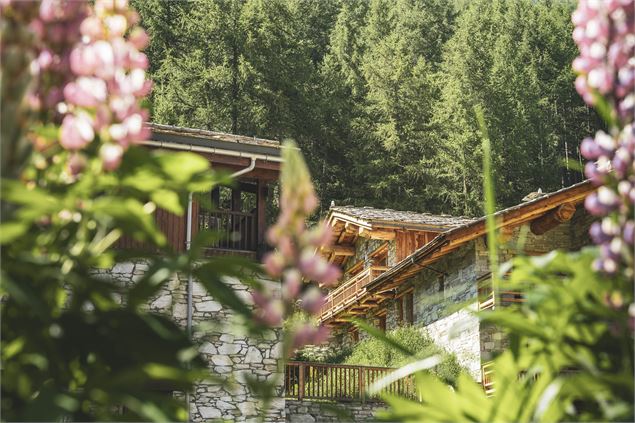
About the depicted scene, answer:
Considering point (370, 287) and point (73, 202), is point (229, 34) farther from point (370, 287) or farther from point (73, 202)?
point (73, 202)

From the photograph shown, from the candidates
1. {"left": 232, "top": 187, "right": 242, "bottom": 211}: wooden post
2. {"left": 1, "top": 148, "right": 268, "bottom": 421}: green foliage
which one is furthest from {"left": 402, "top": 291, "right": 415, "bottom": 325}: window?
{"left": 1, "top": 148, "right": 268, "bottom": 421}: green foliage

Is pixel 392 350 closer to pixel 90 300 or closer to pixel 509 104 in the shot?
pixel 90 300

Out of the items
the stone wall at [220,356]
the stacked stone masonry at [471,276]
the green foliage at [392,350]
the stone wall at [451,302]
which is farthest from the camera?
the green foliage at [392,350]

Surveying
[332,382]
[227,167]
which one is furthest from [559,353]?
[332,382]

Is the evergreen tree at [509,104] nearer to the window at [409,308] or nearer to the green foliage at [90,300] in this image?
the window at [409,308]

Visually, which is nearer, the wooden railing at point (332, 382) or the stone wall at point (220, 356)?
the stone wall at point (220, 356)

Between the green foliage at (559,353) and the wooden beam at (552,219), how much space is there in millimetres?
15777

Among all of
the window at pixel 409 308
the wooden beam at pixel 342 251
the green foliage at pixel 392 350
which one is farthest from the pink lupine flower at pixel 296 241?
the wooden beam at pixel 342 251

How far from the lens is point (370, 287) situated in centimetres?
2217

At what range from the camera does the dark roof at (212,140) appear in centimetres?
1209

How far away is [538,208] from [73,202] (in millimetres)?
16205

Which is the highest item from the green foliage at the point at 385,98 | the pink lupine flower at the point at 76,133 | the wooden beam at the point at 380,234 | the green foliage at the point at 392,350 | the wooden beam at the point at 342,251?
the green foliage at the point at 385,98

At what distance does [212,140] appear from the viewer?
12445 millimetres

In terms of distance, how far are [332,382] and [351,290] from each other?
9.65 metres
